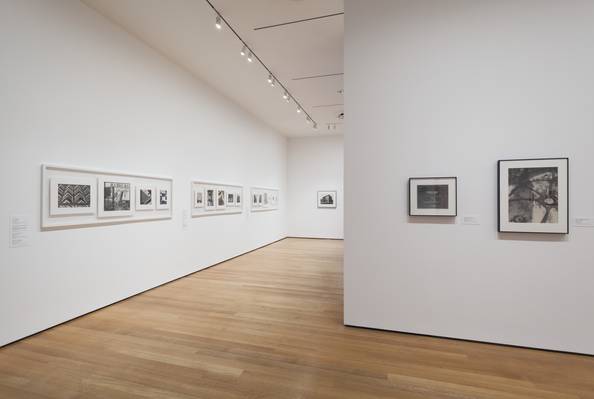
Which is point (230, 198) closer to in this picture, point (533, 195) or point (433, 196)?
point (433, 196)

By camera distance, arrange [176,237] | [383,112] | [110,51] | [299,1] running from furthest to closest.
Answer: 1. [176,237]
2. [110,51]
3. [299,1]
4. [383,112]

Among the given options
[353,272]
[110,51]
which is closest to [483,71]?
[353,272]

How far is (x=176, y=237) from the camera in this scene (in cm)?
576

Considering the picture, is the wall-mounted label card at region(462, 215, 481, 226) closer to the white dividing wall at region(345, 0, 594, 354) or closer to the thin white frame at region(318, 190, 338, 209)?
the white dividing wall at region(345, 0, 594, 354)

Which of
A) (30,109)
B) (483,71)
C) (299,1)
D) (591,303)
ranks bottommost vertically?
(591,303)

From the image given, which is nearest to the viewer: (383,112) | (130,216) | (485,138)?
(485,138)

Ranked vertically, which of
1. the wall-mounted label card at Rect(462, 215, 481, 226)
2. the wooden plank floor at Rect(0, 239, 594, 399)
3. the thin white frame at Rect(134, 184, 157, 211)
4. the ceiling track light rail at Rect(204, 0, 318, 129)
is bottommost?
the wooden plank floor at Rect(0, 239, 594, 399)

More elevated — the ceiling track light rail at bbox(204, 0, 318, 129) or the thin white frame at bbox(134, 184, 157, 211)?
the ceiling track light rail at bbox(204, 0, 318, 129)

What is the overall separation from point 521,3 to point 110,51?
536 centimetres

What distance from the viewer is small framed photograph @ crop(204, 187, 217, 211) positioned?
263 inches

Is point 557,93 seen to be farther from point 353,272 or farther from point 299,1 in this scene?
point 299,1

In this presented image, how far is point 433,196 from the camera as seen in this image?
3.36 metres

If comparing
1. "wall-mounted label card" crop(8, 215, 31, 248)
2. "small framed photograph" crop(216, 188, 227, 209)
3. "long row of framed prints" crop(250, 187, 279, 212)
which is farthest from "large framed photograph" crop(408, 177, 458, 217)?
"long row of framed prints" crop(250, 187, 279, 212)

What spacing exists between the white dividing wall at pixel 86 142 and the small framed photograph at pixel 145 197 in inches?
11.4
